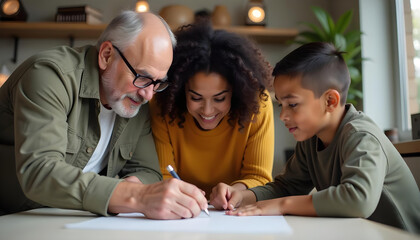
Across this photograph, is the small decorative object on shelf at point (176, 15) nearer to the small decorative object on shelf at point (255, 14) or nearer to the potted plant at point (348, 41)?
the small decorative object on shelf at point (255, 14)

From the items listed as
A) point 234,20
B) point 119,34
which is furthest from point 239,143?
point 234,20

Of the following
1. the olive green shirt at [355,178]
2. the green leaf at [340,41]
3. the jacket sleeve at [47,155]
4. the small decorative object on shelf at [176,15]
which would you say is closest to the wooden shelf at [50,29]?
the small decorative object on shelf at [176,15]

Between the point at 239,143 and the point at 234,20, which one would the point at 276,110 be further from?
the point at 239,143

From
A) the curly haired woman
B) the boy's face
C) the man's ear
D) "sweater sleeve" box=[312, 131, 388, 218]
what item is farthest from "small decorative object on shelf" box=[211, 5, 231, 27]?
"sweater sleeve" box=[312, 131, 388, 218]

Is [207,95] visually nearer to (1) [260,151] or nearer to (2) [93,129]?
(1) [260,151]

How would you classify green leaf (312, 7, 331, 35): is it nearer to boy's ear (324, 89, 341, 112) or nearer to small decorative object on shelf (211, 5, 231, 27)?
small decorative object on shelf (211, 5, 231, 27)

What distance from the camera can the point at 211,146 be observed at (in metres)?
1.79

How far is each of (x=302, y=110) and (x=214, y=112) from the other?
43 cm

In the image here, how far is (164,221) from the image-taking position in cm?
95

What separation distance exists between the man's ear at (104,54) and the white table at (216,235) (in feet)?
2.17

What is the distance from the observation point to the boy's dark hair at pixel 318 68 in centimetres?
133

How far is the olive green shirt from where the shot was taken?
0.96 metres

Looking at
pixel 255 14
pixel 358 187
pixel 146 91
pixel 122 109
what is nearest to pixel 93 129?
pixel 122 109

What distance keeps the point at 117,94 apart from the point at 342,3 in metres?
2.71
